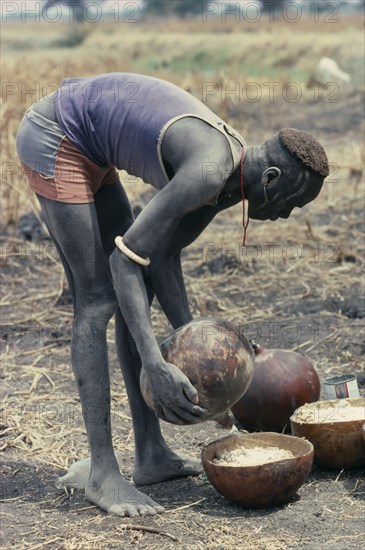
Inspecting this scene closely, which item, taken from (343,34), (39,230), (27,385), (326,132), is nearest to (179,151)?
(27,385)

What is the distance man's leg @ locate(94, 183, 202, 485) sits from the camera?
4250 mm

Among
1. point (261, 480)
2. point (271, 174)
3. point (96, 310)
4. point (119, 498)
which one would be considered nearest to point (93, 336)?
point (96, 310)

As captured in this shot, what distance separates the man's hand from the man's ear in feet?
2.83

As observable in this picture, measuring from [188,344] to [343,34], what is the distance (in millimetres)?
33452

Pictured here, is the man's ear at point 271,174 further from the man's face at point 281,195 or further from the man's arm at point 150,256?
the man's arm at point 150,256

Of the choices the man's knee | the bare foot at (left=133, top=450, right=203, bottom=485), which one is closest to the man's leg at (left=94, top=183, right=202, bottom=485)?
the bare foot at (left=133, top=450, right=203, bottom=485)

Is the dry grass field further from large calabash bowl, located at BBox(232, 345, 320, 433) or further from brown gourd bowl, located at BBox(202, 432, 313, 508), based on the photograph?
large calabash bowl, located at BBox(232, 345, 320, 433)

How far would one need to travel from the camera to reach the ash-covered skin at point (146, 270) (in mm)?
3580

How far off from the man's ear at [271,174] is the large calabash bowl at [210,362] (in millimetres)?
669

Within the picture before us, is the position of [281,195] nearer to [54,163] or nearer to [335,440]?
[54,163]

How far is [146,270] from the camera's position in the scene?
417cm

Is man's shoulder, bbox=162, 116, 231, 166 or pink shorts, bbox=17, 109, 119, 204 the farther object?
pink shorts, bbox=17, 109, 119, 204

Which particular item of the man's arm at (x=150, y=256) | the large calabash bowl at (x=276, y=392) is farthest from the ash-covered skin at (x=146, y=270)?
the large calabash bowl at (x=276, y=392)

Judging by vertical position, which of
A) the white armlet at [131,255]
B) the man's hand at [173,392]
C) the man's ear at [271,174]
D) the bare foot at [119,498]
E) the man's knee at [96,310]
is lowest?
the bare foot at [119,498]
